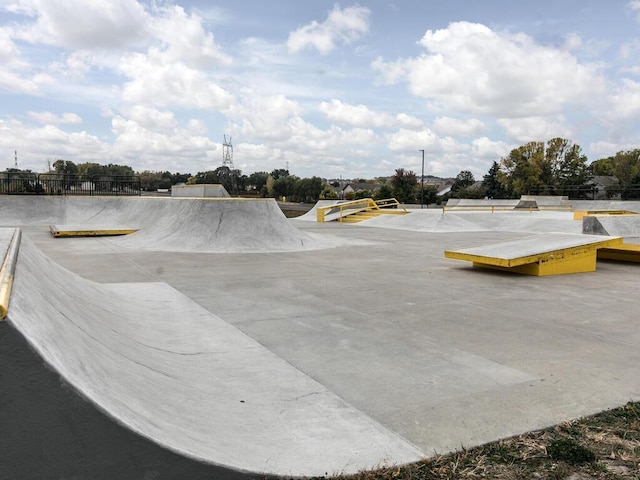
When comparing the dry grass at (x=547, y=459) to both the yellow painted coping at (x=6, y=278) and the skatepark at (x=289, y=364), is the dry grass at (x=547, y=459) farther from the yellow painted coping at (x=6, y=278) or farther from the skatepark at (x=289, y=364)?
the yellow painted coping at (x=6, y=278)

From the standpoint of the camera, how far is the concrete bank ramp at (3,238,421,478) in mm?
2189

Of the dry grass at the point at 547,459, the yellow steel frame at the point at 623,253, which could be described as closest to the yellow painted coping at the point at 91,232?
the yellow steel frame at the point at 623,253

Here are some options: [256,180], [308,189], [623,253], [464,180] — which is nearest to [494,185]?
[464,180]

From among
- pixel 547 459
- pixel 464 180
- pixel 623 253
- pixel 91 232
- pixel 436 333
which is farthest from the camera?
pixel 464 180

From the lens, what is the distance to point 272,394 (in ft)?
10.8

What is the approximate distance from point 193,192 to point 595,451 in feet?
68.3

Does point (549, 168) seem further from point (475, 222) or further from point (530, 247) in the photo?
point (530, 247)

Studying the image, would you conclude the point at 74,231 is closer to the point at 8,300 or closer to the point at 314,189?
the point at 8,300

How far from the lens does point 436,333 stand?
498 centimetres

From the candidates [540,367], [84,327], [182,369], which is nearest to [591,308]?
[540,367]

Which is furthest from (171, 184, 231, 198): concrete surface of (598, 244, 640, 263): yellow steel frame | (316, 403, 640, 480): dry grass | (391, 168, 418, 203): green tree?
(391, 168, 418, 203): green tree

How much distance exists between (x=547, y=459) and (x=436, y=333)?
2.45 m

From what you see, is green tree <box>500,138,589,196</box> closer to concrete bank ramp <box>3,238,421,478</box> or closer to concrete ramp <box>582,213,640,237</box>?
concrete ramp <box>582,213,640,237</box>

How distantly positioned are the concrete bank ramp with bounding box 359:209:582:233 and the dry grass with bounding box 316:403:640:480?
19156mm
